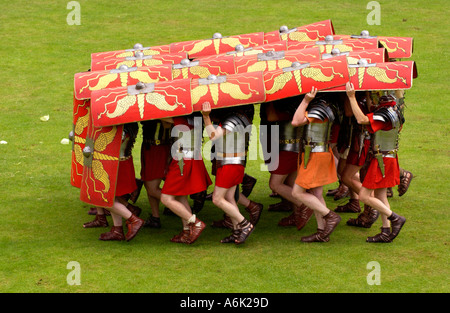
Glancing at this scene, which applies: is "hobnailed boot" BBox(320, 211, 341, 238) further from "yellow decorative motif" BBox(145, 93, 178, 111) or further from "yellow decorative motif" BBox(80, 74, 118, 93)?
"yellow decorative motif" BBox(80, 74, 118, 93)

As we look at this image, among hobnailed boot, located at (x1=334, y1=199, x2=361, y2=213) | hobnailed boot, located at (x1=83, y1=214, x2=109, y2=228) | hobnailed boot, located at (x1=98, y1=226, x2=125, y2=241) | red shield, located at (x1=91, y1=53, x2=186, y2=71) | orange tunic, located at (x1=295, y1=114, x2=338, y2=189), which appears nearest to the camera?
orange tunic, located at (x1=295, y1=114, x2=338, y2=189)

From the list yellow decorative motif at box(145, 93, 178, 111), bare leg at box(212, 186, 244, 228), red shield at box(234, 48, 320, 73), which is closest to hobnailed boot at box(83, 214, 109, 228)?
bare leg at box(212, 186, 244, 228)

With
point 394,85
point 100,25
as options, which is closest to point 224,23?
point 100,25

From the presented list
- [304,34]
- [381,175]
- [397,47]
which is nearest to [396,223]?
[381,175]

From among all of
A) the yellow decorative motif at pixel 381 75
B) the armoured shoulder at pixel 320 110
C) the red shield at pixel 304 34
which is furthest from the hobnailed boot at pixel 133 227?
the red shield at pixel 304 34

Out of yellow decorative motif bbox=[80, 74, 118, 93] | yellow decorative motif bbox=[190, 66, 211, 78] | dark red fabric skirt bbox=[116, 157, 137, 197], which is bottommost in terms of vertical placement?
dark red fabric skirt bbox=[116, 157, 137, 197]

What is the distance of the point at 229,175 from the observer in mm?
7820

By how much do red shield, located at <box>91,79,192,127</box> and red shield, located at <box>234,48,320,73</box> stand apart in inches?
36.9

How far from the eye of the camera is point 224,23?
16.8 metres

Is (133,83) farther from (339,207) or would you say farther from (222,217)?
(339,207)

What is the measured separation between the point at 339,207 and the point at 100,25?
30.9 feet

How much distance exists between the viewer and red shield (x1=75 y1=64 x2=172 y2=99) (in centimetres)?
781

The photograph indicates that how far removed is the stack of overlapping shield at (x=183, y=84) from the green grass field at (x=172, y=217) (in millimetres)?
770

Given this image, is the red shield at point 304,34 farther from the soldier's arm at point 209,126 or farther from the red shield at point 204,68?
the soldier's arm at point 209,126
